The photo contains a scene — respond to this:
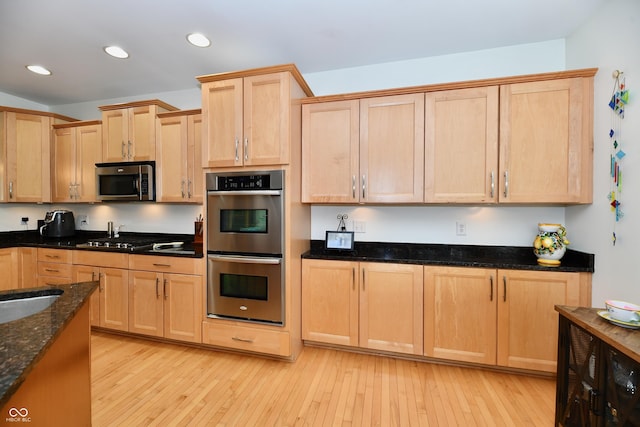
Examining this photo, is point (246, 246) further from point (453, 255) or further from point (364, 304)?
point (453, 255)

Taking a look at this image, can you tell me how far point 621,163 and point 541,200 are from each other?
46 centimetres

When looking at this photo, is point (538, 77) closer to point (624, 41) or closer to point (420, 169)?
point (624, 41)

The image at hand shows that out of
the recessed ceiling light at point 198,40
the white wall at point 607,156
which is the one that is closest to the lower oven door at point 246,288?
the recessed ceiling light at point 198,40

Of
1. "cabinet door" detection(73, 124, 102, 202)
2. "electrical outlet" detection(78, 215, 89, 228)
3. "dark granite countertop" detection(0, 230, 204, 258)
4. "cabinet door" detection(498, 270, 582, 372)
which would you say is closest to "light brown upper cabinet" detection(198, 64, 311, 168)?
"dark granite countertop" detection(0, 230, 204, 258)

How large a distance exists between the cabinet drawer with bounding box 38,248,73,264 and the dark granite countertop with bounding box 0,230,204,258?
0.04 meters

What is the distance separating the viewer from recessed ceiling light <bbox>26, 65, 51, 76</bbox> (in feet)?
8.95

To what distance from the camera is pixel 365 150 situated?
92.4 inches

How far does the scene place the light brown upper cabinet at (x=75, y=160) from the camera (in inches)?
125

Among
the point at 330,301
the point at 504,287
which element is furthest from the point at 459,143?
the point at 330,301

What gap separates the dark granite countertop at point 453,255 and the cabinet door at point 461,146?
0.49 metres

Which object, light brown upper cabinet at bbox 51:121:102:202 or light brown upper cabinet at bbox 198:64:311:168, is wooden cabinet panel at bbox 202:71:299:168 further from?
light brown upper cabinet at bbox 51:121:102:202

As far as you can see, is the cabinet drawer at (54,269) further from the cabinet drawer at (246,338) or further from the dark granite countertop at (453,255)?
the dark granite countertop at (453,255)

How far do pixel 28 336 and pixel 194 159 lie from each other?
7.35 feet

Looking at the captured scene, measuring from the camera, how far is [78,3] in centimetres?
187
